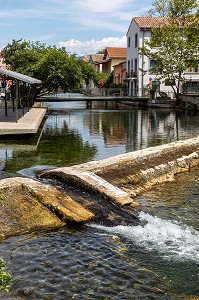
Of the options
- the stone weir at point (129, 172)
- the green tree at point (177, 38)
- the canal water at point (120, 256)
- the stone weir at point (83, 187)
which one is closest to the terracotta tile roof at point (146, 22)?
the green tree at point (177, 38)

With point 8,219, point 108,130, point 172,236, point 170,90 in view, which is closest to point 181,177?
point 172,236

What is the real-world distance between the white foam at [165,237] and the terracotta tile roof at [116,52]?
77139mm

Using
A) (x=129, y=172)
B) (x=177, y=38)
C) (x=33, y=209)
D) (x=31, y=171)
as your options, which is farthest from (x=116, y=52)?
(x=33, y=209)

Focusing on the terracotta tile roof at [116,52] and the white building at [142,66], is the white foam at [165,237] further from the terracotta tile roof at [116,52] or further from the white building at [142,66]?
the terracotta tile roof at [116,52]

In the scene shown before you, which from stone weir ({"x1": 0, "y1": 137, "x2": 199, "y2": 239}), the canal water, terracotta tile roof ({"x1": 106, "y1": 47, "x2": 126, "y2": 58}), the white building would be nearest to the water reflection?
stone weir ({"x1": 0, "y1": 137, "x2": 199, "y2": 239})

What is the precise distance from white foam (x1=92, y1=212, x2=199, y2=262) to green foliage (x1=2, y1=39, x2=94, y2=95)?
35.0 m

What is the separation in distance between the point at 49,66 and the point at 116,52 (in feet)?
145

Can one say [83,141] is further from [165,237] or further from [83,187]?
[165,237]

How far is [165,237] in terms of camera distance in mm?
7871

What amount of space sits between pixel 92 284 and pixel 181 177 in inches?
312

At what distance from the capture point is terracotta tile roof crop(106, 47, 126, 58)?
83562 mm

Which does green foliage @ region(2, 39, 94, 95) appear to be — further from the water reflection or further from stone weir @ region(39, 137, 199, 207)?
stone weir @ region(39, 137, 199, 207)

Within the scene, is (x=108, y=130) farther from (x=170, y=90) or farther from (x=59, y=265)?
(x=170, y=90)

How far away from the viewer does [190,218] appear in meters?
9.12
